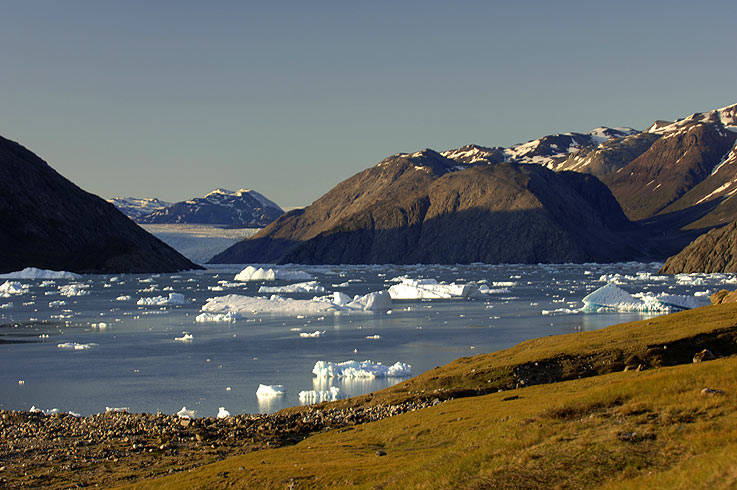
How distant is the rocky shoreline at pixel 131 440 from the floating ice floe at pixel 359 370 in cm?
818

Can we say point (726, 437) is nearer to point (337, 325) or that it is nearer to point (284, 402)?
point (284, 402)

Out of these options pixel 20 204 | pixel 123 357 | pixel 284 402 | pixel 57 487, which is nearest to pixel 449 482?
pixel 57 487

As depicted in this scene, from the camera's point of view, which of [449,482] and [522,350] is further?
[522,350]

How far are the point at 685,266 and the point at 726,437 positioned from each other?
485 feet

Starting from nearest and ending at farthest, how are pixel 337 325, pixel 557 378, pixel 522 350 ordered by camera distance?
pixel 557 378 → pixel 522 350 → pixel 337 325

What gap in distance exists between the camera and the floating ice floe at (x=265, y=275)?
141 metres

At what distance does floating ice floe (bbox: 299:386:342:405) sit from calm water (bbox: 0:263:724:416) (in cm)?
39

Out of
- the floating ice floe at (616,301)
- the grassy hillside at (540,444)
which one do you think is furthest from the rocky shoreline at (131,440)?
the floating ice floe at (616,301)

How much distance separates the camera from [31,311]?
71500mm

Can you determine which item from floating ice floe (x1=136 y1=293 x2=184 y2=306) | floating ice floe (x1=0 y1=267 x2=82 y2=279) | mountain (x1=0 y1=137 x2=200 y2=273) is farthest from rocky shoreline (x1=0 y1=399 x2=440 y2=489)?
mountain (x1=0 y1=137 x2=200 y2=273)

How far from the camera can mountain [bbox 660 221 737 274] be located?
13788 cm

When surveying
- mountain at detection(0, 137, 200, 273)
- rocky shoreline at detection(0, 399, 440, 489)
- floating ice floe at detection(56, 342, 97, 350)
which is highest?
mountain at detection(0, 137, 200, 273)

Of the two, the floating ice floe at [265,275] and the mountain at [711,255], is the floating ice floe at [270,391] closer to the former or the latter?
the floating ice floe at [265,275]

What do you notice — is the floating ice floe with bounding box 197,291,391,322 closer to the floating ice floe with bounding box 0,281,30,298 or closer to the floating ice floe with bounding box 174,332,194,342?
the floating ice floe with bounding box 174,332,194,342
